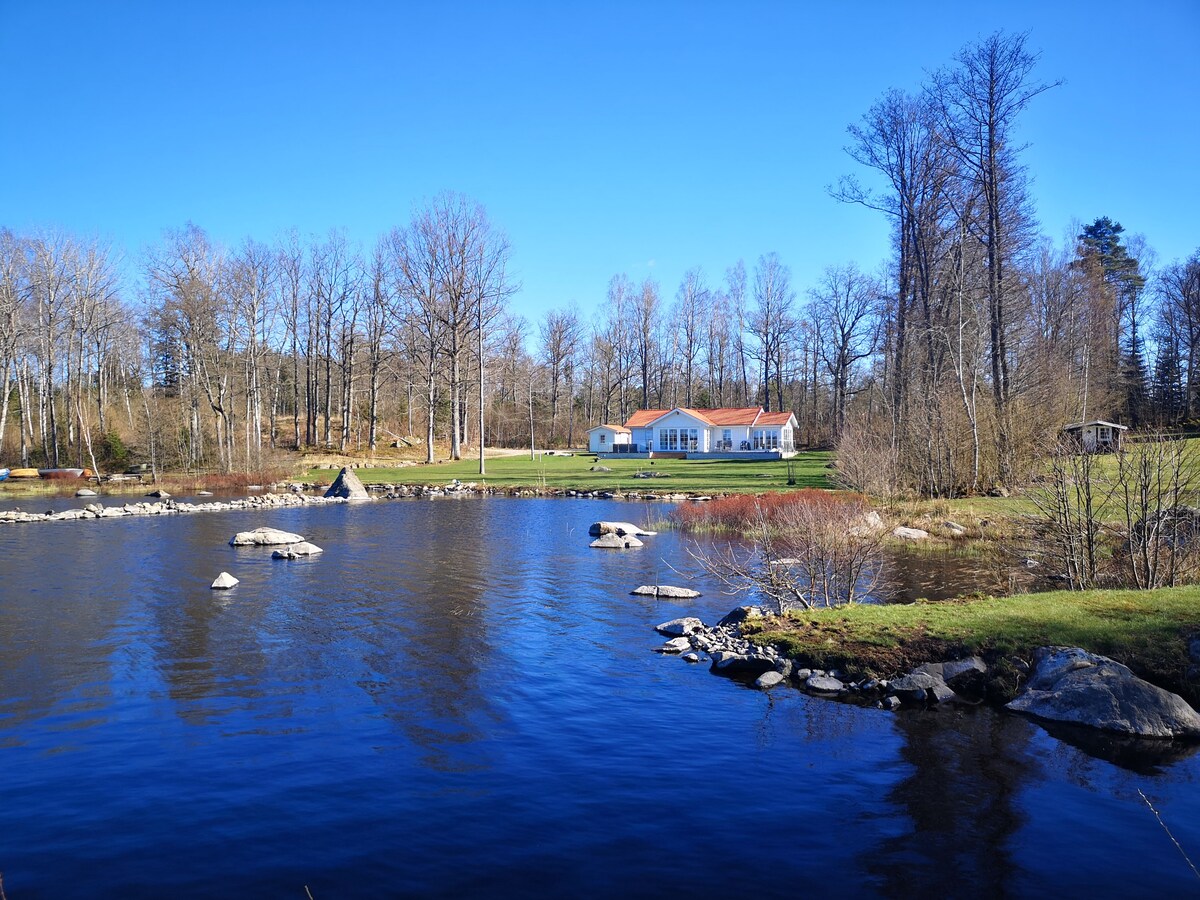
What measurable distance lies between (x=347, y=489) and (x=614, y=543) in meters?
20.7

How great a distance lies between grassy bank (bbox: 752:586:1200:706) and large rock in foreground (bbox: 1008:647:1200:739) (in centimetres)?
50

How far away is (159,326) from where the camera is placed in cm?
5188

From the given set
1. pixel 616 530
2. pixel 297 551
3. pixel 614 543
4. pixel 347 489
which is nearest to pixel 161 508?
pixel 347 489

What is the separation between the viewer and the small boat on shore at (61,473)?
4422 centimetres

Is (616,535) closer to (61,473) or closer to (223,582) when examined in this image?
(223,582)

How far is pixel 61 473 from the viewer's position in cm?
4434

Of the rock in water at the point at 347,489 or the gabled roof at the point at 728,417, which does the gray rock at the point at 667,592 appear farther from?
the gabled roof at the point at 728,417

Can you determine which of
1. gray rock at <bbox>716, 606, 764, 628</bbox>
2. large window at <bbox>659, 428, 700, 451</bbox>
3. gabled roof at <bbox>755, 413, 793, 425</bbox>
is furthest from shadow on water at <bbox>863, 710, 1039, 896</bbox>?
large window at <bbox>659, 428, 700, 451</bbox>

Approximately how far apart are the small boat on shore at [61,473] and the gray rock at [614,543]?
119 feet

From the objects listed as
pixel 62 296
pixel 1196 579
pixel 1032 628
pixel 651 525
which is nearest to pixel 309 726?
pixel 1032 628

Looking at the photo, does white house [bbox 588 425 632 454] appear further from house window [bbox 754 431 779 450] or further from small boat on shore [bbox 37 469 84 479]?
small boat on shore [bbox 37 469 84 479]

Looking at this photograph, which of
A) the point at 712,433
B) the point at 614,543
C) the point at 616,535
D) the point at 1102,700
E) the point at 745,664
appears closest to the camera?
the point at 1102,700

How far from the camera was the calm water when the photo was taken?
235 inches

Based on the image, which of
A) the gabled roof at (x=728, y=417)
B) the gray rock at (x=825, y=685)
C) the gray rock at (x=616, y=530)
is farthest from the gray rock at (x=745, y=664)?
the gabled roof at (x=728, y=417)
